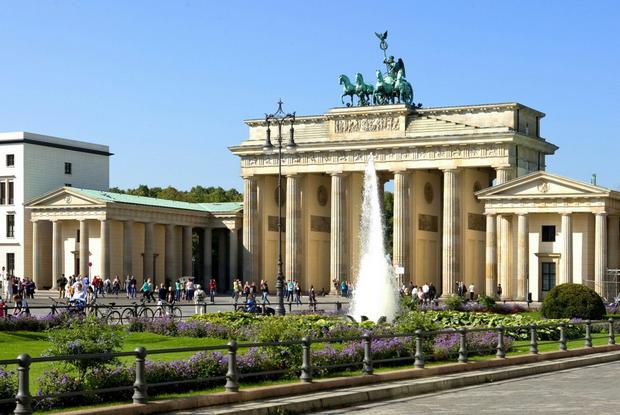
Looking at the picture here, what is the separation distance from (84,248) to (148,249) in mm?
5956

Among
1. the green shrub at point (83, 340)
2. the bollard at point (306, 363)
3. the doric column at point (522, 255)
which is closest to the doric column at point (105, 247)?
the doric column at point (522, 255)

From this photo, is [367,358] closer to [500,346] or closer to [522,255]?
[500,346]

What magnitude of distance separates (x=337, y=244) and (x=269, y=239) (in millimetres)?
7880

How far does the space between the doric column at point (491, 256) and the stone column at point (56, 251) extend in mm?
35063

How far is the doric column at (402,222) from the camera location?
90.8 m

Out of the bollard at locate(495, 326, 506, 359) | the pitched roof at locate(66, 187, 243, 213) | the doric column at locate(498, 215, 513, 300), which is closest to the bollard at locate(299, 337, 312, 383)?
the bollard at locate(495, 326, 506, 359)

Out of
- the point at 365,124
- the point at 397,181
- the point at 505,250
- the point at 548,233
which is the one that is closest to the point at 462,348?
the point at 548,233

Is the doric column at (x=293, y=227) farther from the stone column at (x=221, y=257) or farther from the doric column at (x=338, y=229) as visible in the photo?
the stone column at (x=221, y=257)

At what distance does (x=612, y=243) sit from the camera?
7919 centimetres

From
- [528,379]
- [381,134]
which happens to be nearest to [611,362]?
[528,379]

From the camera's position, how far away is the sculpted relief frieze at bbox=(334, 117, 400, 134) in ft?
300

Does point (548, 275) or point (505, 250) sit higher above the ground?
point (505, 250)

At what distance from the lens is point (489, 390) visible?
25.5m

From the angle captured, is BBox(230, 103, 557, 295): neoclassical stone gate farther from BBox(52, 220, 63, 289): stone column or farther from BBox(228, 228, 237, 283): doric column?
BBox(52, 220, 63, 289): stone column
